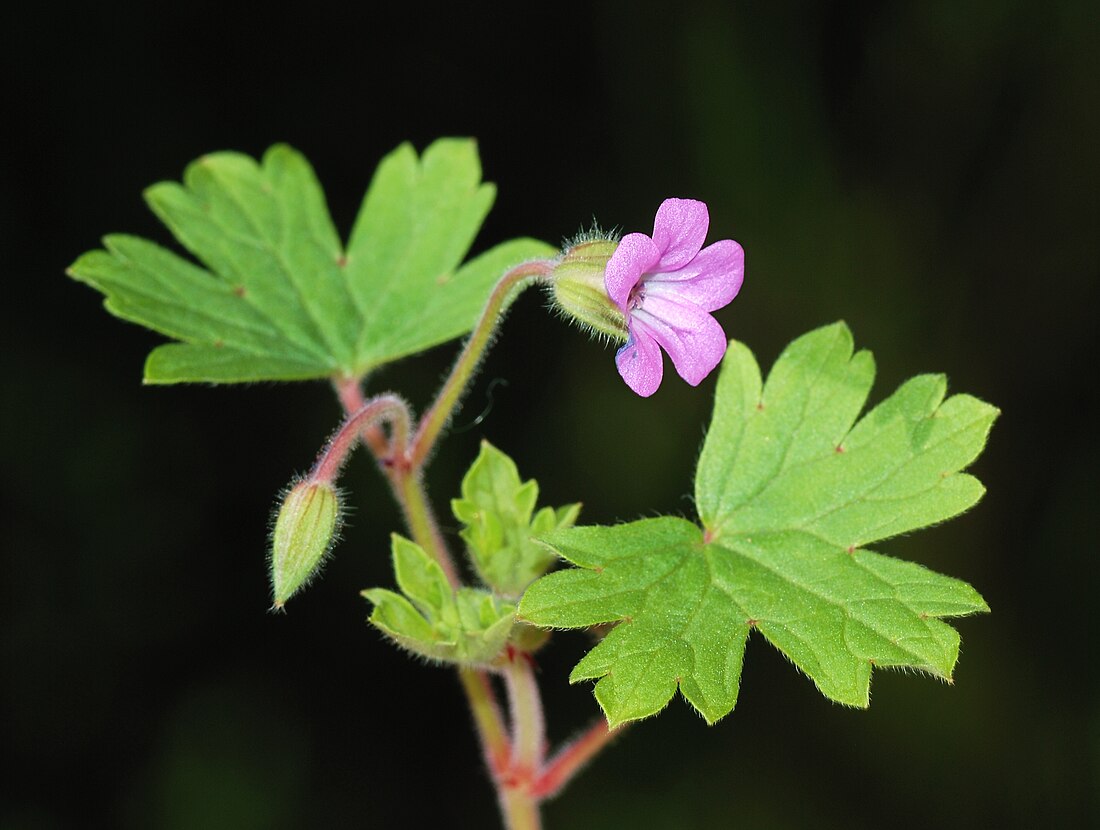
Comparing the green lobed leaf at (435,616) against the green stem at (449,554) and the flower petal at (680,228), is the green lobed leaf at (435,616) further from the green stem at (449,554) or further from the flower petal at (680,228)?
the flower petal at (680,228)

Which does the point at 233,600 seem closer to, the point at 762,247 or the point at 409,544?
the point at 762,247

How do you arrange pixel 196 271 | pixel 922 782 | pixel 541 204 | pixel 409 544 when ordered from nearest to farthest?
1. pixel 409 544
2. pixel 196 271
3. pixel 922 782
4. pixel 541 204

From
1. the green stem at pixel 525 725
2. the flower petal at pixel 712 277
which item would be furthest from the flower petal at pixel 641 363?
the green stem at pixel 525 725

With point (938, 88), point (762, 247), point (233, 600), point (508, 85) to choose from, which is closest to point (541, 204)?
point (508, 85)

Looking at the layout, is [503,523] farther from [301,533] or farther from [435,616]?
[301,533]

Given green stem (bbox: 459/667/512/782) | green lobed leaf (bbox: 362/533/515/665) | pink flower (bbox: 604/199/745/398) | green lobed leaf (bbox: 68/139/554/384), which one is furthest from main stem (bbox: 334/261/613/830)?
green lobed leaf (bbox: 68/139/554/384)

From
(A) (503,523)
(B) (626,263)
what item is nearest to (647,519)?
(A) (503,523)
